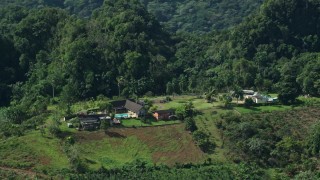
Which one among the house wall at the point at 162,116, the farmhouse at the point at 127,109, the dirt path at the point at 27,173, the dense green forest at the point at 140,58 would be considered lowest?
the dirt path at the point at 27,173

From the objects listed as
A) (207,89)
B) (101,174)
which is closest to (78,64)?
(207,89)

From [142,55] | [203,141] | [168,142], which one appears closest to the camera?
[203,141]

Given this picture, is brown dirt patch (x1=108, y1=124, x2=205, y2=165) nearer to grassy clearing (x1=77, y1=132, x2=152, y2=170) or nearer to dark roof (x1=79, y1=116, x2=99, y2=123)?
grassy clearing (x1=77, y1=132, x2=152, y2=170)

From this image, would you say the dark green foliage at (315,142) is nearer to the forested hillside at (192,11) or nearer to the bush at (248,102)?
the bush at (248,102)

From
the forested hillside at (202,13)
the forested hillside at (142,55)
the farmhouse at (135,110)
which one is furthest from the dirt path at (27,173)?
the forested hillside at (202,13)

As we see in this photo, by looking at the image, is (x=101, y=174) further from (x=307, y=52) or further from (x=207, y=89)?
(x=307, y=52)

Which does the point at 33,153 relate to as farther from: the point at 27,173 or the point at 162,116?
the point at 162,116

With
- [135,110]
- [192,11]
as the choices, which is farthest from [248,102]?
[192,11]
